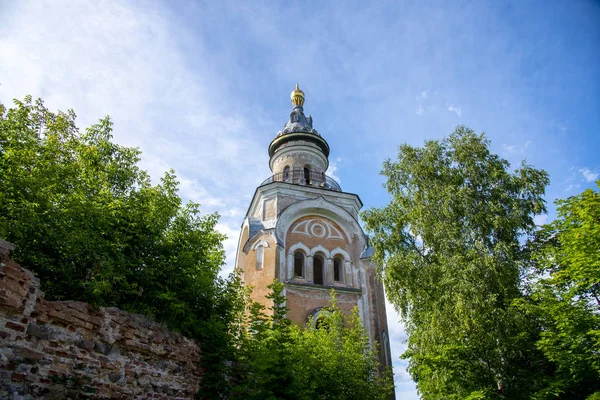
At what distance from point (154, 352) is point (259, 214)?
13487 millimetres

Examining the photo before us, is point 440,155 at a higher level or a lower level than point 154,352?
higher

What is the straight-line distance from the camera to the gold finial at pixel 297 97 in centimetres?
2788

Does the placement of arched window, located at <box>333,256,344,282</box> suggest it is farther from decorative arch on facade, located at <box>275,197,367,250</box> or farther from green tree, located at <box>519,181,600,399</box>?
green tree, located at <box>519,181,600,399</box>

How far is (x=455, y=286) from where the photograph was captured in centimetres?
1022

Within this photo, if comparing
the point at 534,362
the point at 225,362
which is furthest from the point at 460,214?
the point at 225,362

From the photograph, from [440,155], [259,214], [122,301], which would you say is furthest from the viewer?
[259,214]

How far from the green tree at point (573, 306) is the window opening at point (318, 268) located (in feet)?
30.6

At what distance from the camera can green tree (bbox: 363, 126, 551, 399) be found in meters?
9.72

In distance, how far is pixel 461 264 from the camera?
10477 millimetres

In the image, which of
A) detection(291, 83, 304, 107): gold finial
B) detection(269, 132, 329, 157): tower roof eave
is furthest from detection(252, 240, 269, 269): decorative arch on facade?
detection(291, 83, 304, 107): gold finial

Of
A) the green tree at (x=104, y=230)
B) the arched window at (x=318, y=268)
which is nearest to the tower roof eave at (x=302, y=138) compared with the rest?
the arched window at (x=318, y=268)

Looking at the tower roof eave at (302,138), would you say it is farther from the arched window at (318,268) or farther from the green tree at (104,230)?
the green tree at (104,230)

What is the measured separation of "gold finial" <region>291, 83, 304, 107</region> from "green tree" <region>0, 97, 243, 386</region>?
17.8m

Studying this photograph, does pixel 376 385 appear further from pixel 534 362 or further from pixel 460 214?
pixel 460 214
